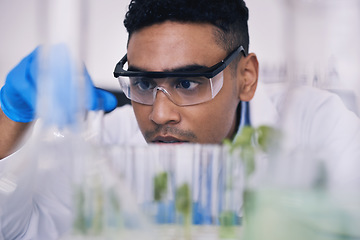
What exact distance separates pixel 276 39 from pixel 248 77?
0.08 meters

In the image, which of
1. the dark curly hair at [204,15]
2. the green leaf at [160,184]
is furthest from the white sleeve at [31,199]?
the dark curly hair at [204,15]

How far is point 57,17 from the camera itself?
51cm

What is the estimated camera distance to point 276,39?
0.56m

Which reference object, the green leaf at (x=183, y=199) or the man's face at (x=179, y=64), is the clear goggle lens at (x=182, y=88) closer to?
the man's face at (x=179, y=64)

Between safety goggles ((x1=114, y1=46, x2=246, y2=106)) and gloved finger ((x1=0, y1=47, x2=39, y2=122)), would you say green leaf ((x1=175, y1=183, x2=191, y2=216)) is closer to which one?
safety goggles ((x1=114, y1=46, x2=246, y2=106))

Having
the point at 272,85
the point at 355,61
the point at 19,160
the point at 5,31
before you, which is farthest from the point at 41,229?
the point at 355,61

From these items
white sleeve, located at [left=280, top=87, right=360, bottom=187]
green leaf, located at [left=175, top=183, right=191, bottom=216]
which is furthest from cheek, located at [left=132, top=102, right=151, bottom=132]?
white sleeve, located at [left=280, top=87, right=360, bottom=187]

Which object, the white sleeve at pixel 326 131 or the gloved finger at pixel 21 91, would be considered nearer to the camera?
the white sleeve at pixel 326 131

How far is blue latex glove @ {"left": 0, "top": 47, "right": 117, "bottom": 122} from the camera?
1.85 ft

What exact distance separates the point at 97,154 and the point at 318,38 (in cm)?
39

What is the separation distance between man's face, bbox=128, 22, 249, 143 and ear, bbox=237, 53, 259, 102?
0.09 ft

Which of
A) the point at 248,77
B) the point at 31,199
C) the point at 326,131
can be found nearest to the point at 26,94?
the point at 31,199

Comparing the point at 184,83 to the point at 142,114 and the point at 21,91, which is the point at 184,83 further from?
the point at 21,91

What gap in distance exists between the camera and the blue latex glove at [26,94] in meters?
0.56
